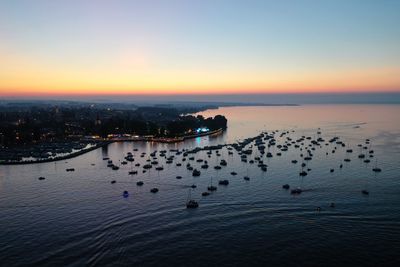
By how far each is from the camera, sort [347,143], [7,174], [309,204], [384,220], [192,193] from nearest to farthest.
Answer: [384,220], [309,204], [192,193], [7,174], [347,143]

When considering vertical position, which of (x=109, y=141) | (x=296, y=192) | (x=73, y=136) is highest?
(x=296, y=192)

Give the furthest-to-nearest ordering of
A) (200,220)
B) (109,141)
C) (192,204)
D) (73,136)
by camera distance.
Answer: (73,136), (109,141), (192,204), (200,220)

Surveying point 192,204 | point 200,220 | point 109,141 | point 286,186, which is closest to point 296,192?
point 286,186

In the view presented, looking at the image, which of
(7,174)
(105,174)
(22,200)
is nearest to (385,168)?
(105,174)

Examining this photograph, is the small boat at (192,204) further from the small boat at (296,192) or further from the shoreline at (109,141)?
the shoreline at (109,141)

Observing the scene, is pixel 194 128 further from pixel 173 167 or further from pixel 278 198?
pixel 278 198

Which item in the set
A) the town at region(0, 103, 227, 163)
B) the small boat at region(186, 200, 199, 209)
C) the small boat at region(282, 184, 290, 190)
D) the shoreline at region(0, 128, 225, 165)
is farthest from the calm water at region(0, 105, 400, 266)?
the town at region(0, 103, 227, 163)

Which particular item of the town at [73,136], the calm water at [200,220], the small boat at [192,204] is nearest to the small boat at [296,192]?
the calm water at [200,220]

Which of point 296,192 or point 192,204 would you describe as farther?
point 296,192

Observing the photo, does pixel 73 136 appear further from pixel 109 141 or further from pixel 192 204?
pixel 192 204

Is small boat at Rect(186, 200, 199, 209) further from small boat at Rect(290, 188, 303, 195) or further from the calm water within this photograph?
small boat at Rect(290, 188, 303, 195)
